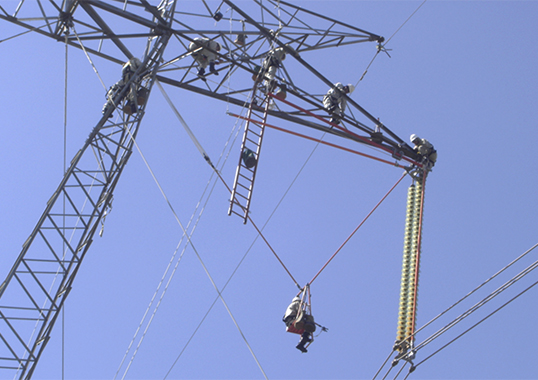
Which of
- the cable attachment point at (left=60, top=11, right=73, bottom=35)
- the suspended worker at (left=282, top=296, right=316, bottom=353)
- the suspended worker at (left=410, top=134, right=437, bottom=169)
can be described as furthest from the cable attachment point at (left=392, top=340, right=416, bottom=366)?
the cable attachment point at (left=60, top=11, right=73, bottom=35)

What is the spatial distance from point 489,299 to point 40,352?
982cm

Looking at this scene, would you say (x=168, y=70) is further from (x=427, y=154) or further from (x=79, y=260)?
(x=427, y=154)

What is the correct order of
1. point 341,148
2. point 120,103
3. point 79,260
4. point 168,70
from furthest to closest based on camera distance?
point 341,148
point 168,70
point 120,103
point 79,260

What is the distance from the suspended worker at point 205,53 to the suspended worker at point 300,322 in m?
6.78

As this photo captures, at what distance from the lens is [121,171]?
70.1 ft

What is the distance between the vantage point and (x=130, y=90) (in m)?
22.1

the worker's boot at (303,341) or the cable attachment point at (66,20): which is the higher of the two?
the cable attachment point at (66,20)

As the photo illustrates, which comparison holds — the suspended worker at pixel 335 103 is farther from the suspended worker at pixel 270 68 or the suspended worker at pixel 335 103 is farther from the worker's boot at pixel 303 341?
the worker's boot at pixel 303 341

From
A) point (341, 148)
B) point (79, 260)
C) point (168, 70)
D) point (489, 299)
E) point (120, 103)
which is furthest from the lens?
point (341, 148)

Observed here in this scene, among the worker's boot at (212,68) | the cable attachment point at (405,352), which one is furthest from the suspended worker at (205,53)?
the cable attachment point at (405,352)

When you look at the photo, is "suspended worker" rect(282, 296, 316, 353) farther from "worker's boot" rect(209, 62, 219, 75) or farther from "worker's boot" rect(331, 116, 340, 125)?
"worker's boot" rect(209, 62, 219, 75)

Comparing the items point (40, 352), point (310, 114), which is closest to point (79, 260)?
point (40, 352)

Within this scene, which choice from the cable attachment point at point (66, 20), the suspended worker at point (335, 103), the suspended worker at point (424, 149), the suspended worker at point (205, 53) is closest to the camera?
the cable attachment point at point (66, 20)

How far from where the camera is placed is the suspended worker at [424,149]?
89.1ft
